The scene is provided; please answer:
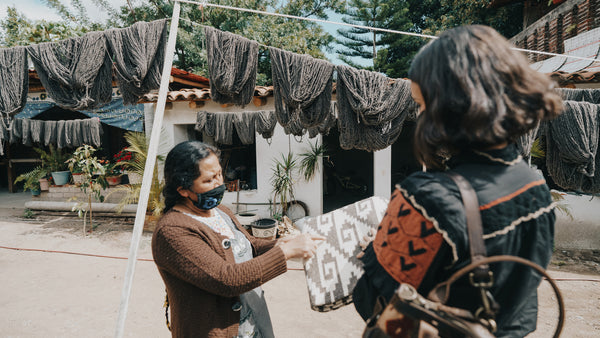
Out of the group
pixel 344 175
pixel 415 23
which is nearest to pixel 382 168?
pixel 344 175

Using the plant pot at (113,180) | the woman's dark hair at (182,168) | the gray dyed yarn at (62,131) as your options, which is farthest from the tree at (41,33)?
the woman's dark hair at (182,168)

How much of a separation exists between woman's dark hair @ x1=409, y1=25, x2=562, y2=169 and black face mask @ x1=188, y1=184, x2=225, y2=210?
42.0 inches

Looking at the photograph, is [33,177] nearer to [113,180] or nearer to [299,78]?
[113,180]

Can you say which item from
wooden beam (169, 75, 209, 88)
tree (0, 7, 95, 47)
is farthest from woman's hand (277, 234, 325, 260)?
tree (0, 7, 95, 47)

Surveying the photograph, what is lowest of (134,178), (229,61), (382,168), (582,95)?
(134,178)

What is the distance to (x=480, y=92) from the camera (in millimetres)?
689

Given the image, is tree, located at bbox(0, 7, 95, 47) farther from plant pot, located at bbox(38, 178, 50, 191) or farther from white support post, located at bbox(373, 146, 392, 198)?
white support post, located at bbox(373, 146, 392, 198)

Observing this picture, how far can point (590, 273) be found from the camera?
4418 mm

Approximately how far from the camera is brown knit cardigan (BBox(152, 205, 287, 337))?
Answer: 1.29m

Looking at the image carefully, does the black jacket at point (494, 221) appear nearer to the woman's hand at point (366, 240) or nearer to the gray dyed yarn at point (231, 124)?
the woman's hand at point (366, 240)

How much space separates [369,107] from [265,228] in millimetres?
2937

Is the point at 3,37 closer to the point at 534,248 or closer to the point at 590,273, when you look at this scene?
the point at 534,248

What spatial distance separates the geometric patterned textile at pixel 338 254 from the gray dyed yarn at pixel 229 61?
2.05m

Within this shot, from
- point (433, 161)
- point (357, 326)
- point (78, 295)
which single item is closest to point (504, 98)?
point (433, 161)
